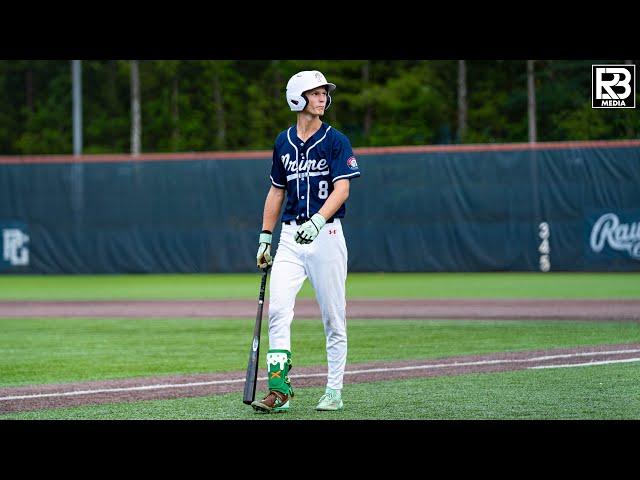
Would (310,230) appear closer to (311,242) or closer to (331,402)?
(311,242)

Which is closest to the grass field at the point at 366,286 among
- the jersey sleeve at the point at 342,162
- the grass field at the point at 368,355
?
the grass field at the point at 368,355

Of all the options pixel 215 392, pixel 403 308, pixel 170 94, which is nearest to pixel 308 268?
pixel 215 392

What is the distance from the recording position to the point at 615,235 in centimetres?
2500

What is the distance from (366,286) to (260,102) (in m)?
35.0

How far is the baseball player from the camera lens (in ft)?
26.5

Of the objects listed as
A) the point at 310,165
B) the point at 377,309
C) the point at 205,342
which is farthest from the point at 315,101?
the point at 377,309

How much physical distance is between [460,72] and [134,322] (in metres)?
37.9

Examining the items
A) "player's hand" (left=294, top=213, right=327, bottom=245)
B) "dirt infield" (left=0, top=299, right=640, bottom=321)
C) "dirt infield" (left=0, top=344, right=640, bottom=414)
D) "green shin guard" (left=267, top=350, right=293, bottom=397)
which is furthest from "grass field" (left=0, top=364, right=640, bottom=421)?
"dirt infield" (left=0, top=299, right=640, bottom=321)

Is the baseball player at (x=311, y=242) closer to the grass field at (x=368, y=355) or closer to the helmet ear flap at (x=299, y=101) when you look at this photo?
the helmet ear flap at (x=299, y=101)

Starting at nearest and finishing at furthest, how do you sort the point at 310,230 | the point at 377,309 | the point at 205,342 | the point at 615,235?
the point at 310,230 < the point at 205,342 < the point at 377,309 < the point at 615,235

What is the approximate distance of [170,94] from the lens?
61.6m

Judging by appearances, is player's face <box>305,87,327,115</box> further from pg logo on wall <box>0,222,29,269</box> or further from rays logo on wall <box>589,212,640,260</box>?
pg logo on wall <box>0,222,29,269</box>

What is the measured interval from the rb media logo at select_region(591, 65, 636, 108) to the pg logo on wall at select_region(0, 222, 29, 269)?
1284cm

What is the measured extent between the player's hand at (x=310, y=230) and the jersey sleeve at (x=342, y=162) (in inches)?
13.8
